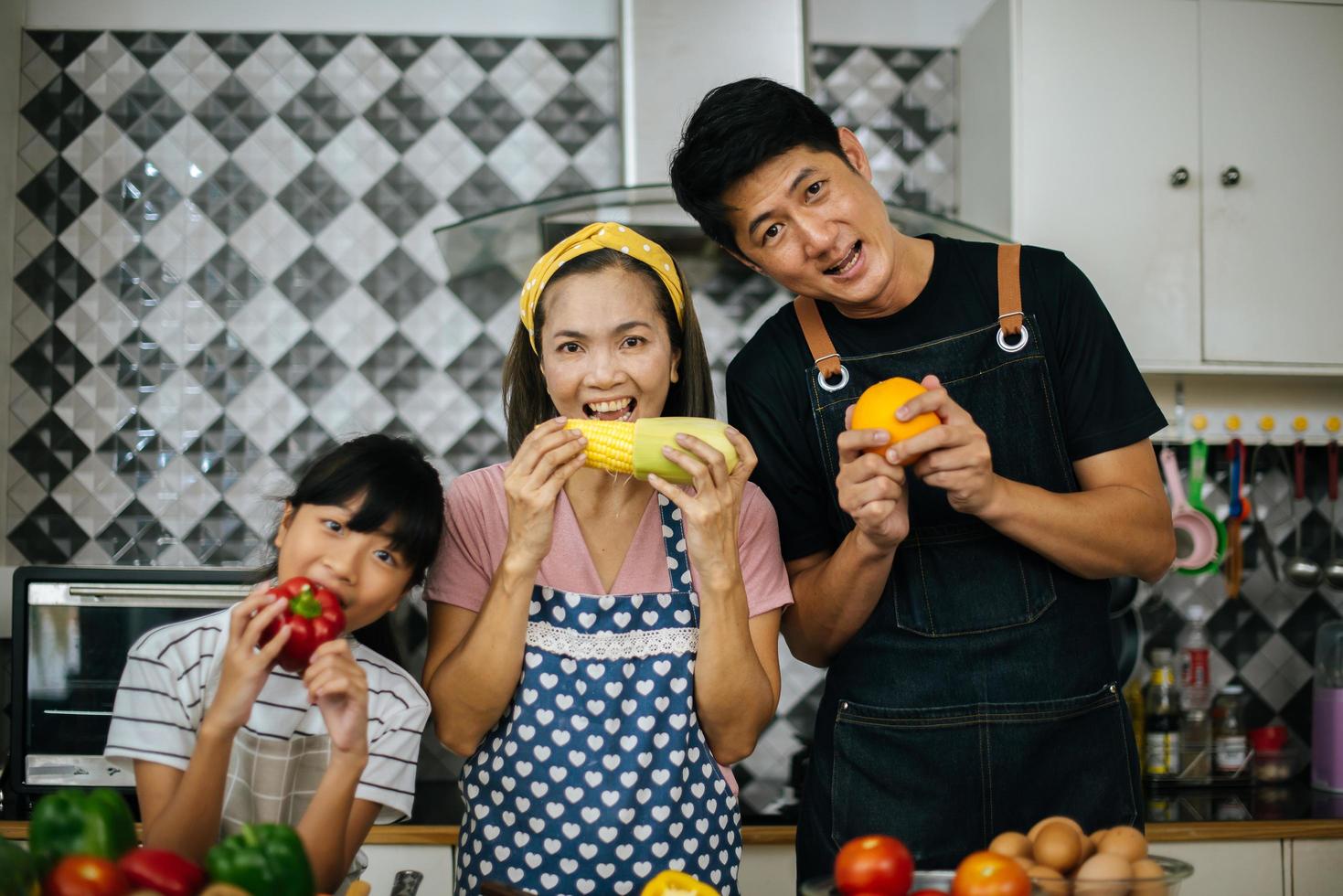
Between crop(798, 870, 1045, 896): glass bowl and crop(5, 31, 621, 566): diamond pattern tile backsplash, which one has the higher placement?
crop(5, 31, 621, 566): diamond pattern tile backsplash

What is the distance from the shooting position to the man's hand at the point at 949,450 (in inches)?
56.4

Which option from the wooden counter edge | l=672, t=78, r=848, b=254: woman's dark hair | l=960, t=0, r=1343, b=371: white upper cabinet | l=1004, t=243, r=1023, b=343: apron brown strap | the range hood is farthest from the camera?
l=960, t=0, r=1343, b=371: white upper cabinet

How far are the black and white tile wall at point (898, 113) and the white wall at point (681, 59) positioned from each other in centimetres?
48

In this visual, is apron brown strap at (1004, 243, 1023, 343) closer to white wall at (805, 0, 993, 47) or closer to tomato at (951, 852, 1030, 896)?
tomato at (951, 852, 1030, 896)

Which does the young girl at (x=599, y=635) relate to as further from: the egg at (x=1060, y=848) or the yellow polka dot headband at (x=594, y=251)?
the egg at (x=1060, y=848)

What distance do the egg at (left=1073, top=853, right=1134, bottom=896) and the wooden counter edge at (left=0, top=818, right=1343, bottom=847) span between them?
152 centimetres

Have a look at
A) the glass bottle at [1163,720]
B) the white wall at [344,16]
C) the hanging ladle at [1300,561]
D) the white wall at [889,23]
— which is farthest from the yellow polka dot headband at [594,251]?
the hanging ladle at [1300,561]

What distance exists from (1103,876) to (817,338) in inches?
39.0

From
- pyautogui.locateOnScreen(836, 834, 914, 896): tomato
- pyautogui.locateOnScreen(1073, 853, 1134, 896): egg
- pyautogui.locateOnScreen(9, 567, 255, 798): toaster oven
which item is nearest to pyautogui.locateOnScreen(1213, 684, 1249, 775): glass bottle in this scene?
pyautogui.locateOnScreen(1073, 853, 1134, 896): egg

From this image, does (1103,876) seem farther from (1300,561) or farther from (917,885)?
(1300,561)

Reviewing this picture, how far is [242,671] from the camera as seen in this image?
1241 mm

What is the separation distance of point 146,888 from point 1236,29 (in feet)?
10.2

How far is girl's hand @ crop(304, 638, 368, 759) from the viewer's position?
4.03 feet

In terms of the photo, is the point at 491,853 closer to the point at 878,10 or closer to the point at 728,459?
the point at 728,459
